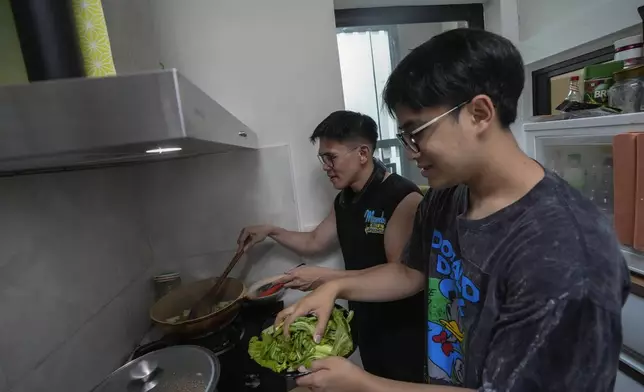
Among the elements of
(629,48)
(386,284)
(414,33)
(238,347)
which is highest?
(414,33)

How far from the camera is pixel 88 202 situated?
3.37 feet

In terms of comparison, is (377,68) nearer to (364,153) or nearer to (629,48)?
(364,153)

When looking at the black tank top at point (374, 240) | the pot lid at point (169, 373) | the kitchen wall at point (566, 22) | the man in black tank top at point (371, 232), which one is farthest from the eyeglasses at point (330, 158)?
the kitchen wall at point (566, 22)

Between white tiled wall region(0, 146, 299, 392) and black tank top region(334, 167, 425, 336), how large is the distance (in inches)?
11.7

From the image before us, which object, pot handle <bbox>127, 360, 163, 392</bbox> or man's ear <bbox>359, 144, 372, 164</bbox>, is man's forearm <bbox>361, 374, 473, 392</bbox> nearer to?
pot handle <bbox>127, 360, 163, 392</bbox>

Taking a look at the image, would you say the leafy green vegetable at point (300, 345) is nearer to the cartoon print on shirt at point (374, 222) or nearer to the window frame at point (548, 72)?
the cartoon print on shirt at point (374, 222)

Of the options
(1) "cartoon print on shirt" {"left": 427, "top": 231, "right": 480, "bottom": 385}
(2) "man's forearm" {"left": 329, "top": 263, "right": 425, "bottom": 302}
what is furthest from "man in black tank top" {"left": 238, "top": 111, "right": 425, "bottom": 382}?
(1) "cartoon print on shirt" {"left": 427, "top": 231, "right": 480, "bottom": 385}

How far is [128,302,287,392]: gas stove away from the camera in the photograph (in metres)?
0.93

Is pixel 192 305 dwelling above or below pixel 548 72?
below

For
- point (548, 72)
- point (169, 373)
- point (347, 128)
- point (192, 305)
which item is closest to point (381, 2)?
point (347, 128)

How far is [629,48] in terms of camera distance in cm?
114

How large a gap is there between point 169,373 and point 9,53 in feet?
2.35

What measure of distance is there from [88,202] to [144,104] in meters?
0.89

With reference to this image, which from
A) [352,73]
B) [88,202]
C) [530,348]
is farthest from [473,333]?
[352,73]
